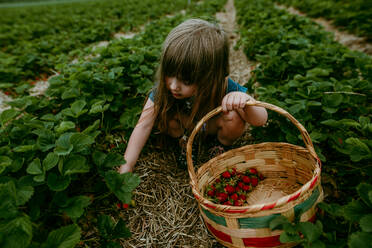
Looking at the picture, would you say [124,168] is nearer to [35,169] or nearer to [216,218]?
[35,169]

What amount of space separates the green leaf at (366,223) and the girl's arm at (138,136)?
129 centimetres

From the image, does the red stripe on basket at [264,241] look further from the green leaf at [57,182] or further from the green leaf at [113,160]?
the green leaf at [57,182]

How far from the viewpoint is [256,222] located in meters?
1.12

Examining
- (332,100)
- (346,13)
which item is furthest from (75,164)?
(346,13)

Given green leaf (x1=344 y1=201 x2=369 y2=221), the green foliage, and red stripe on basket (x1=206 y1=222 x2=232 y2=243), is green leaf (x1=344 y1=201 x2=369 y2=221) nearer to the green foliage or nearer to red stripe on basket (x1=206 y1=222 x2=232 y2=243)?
red stripe on basket (x1=206 y1=222 x2=232 y2=243)

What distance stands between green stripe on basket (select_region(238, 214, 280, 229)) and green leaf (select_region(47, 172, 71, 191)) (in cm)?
84

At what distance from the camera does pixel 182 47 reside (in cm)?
146

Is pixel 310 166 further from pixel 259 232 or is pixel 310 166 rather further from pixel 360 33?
pixel 360 33

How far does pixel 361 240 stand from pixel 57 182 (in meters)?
1.29

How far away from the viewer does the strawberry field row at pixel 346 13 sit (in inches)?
161

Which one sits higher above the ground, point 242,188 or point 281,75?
point 281,75

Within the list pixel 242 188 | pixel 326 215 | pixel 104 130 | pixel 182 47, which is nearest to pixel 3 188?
pixel 104 130

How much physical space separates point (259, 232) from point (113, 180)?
77 cm

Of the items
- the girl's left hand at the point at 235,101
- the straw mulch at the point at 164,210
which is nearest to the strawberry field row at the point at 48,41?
the straw mulch at the point at 164,210
